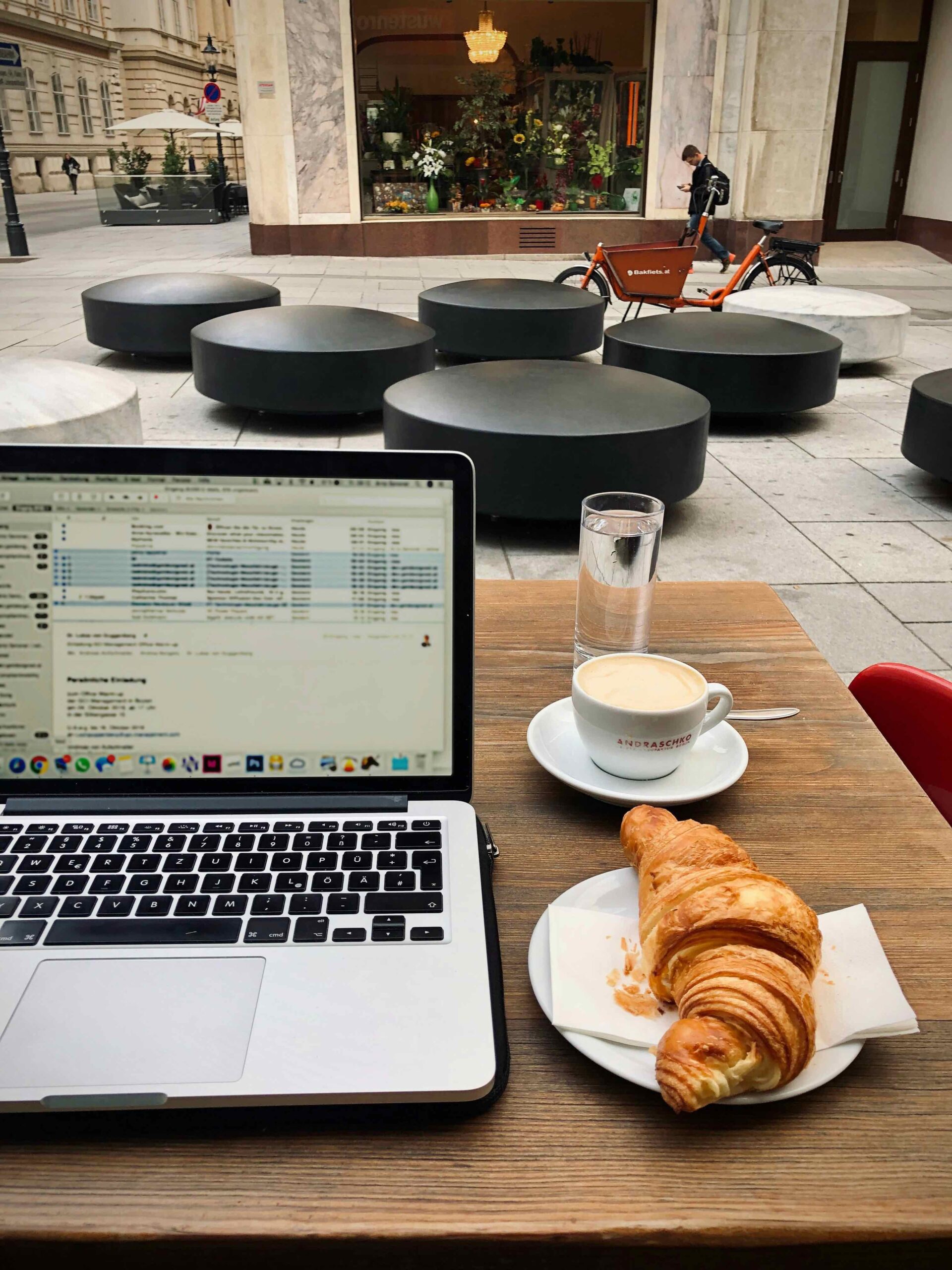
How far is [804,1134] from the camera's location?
2.83 ft

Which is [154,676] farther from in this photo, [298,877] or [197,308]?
[197,308]

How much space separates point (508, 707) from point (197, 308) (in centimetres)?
813

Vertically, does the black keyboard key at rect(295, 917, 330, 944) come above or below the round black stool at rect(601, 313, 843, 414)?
above

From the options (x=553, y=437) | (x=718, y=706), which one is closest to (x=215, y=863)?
(x=718, y=706)

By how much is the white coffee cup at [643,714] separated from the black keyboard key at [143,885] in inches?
21.2

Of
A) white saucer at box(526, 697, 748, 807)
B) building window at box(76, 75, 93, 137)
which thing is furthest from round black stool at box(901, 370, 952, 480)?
building window at box(76, 75, 93, 137)

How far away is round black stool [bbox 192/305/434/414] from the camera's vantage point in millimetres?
6910

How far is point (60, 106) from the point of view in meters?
45.0

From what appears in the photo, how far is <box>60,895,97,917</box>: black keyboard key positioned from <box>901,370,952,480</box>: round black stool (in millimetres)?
5686

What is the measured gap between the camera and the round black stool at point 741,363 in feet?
Result: 23.0

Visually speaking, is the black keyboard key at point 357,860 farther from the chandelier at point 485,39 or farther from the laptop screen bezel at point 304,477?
the chandelier at point 485,39

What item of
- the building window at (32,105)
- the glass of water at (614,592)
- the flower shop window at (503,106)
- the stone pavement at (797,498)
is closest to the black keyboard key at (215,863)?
the glass of water at (614,592)

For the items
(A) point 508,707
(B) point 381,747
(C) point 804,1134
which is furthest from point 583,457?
(C) point 804,1134

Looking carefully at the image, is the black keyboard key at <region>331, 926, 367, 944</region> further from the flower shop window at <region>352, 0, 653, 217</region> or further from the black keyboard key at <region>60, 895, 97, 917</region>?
the flower shop window at <region>352, 0, 653, 217</region>
